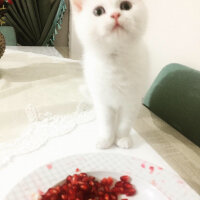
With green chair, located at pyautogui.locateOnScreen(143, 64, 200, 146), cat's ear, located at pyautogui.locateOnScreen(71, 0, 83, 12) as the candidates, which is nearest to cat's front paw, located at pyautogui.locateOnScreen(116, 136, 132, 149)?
green chair, located at pyautogui.locateOnScreen(143, 64, 200, 146)

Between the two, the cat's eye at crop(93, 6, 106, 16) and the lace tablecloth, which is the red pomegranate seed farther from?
the cat's eye at crop(93, 6, 106, 16)

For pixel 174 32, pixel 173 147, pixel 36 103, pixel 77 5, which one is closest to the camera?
pixel 77 5

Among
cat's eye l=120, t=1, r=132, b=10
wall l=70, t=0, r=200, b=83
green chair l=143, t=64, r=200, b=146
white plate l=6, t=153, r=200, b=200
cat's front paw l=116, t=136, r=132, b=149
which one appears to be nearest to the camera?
white plate l=6, t=153, r=200, b=200

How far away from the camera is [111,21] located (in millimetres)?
491

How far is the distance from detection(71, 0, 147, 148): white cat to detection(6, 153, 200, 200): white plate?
0.41ft

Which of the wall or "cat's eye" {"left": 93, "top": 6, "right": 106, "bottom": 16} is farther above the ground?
"cat's eye" {"left": 93, "top": 6, "right": 106, "bottom": 16}

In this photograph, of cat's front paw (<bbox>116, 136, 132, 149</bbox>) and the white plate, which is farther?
cat's front paw (<bbox>116, 136, 132, 149</bbox>)

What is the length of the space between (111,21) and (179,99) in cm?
51

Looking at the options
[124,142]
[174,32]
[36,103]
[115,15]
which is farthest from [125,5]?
[174,32]

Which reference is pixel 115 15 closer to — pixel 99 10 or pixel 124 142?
pixel 99 10

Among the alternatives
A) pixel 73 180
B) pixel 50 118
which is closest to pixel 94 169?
pixel 73 180

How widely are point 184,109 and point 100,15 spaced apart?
20.5 inches

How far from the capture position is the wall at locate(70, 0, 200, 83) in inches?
37.9

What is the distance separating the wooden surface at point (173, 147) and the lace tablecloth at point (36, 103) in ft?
0.69
